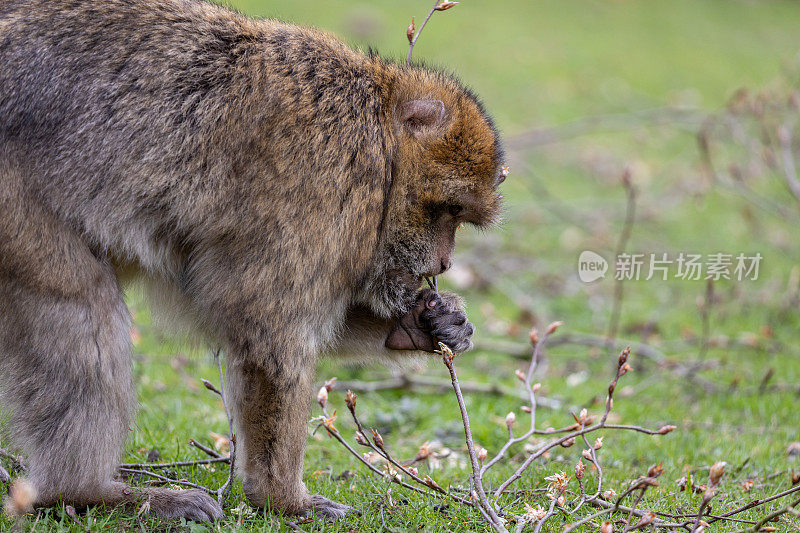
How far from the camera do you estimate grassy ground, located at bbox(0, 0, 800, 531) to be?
4.29 meters

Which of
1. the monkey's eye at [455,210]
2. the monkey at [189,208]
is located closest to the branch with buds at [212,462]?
the monkey at [189,208]

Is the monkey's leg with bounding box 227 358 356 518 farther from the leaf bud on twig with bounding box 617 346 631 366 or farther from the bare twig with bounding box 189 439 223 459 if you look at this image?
the leaf bud on twig with bounding box 617 346 631 366

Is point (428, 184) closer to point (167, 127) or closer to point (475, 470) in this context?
point (167, 127)

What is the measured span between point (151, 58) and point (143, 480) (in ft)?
5.76

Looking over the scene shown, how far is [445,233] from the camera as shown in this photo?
3.78 m

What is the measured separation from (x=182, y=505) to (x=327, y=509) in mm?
560

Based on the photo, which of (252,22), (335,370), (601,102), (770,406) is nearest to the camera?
(252,22)

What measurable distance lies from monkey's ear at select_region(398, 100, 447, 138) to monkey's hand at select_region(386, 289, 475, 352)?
71cm

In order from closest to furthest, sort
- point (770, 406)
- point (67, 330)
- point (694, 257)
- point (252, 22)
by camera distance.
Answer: point (67, 330), point (252, 22), point (770, 406), point (694, 257)

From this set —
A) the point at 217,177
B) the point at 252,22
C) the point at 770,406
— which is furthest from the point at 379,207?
the point at 770,406

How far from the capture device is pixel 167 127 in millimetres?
3324

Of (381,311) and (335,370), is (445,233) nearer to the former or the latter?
(381,311)

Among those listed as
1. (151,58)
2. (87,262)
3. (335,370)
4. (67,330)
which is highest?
(151,58)

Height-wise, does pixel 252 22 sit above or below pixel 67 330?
above
